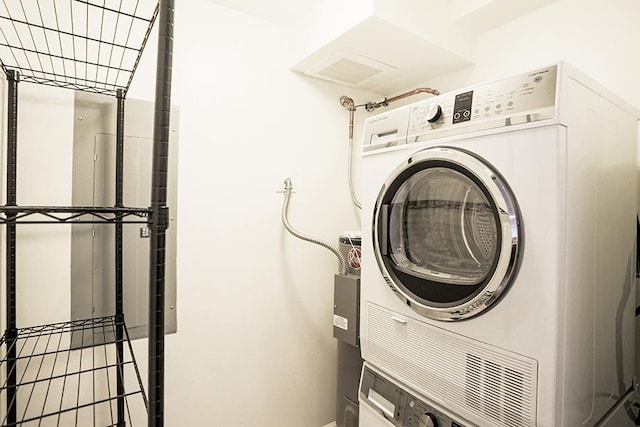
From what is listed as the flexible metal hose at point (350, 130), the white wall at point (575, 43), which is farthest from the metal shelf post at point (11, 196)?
the white wall at point (575, 43)

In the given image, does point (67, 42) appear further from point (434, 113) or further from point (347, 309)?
point (347, 309)

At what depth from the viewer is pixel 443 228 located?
1192 mm

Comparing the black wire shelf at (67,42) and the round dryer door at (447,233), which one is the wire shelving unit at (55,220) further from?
the round dryer door at (447,233)

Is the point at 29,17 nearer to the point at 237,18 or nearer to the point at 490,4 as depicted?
the point at 237,18

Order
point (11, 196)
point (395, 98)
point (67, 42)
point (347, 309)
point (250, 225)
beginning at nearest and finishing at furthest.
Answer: point (11, 196), point (67, 42), point (347, 309), point (250, 225), point (395, 98)

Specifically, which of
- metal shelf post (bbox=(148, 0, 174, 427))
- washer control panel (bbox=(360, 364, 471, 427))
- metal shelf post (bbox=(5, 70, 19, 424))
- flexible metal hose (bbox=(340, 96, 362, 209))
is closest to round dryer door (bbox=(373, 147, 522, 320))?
washer control panel (bbox=(360, 364, 471, 427))

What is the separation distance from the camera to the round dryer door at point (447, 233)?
938 mm

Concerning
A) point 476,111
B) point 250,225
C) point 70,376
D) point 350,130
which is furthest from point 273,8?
point 70,376

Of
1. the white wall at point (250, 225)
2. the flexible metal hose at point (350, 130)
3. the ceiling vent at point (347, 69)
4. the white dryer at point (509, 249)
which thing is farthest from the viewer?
the flexible metal hose at point (350, 130)

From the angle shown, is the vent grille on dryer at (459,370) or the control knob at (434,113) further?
the control knob at (434,113)

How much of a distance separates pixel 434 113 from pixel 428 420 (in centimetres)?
98

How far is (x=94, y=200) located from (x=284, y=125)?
3.20 feet

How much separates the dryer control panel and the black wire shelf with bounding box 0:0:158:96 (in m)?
0.95

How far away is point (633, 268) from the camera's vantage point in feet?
4.02
